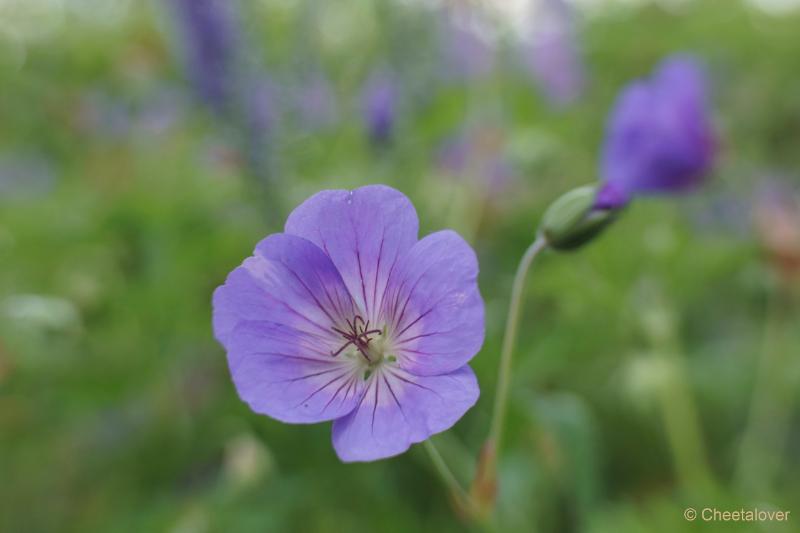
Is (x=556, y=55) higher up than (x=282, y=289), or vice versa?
(x=556, y=55)

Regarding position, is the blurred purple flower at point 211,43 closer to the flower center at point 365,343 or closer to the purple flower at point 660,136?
the purple flower at point 660,136

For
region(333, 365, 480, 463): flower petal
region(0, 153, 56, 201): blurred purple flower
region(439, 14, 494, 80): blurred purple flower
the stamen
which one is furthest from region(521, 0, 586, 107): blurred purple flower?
region(333, 365, 480, 463): flower petal

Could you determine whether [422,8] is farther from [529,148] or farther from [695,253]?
[695,253]

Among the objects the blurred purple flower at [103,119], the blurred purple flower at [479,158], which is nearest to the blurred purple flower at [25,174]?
the blurred purple flower at [103,119]

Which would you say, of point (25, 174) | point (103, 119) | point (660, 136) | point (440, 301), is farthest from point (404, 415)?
point (25, 174)

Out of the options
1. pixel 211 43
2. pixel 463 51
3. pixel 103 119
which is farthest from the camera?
pixel 103 119

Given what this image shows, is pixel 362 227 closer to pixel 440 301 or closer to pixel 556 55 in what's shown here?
pixel 440 301
